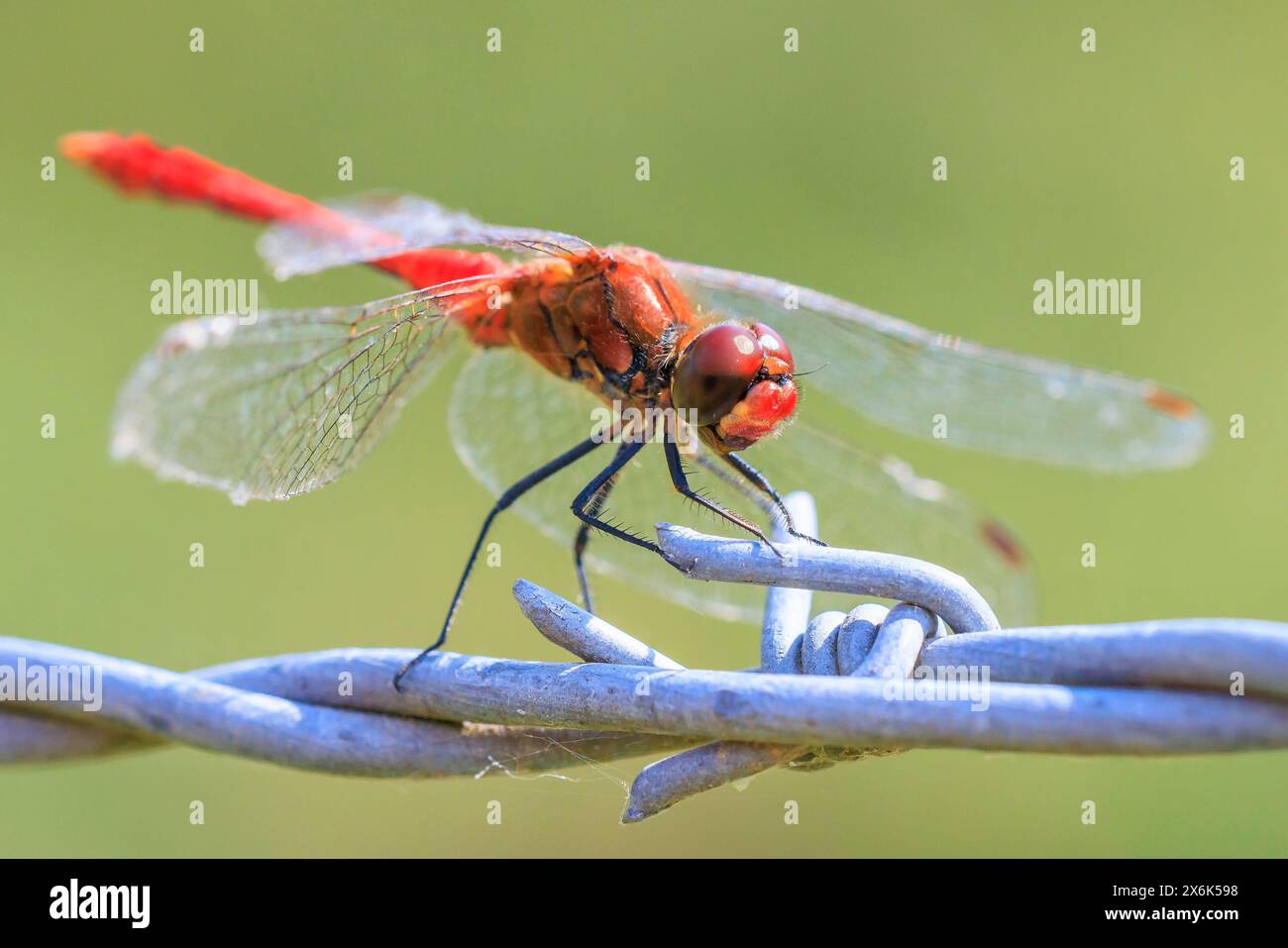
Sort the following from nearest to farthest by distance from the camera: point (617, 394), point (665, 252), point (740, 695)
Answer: point (740, 695)
point (617, 394)
point (665, 252)

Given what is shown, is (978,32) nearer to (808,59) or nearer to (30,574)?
(808,59)

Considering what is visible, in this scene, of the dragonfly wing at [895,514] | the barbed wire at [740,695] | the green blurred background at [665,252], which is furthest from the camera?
the green blurred background at [665,252]

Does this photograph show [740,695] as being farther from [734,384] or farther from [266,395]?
[266,395]

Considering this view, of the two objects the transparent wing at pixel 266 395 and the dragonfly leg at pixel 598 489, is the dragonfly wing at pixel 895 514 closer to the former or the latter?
the dragonfly leg at pixel 598 489

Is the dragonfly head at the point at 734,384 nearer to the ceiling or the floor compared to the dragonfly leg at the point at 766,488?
nearer to the ceiling

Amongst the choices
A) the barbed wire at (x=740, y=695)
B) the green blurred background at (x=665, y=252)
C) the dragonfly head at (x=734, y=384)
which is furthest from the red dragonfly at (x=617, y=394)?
the green blurred background at (x=665, y=252)

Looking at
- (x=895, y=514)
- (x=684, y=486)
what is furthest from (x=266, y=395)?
(x=895, y=514)

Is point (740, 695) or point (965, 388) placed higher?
point (965, 388)

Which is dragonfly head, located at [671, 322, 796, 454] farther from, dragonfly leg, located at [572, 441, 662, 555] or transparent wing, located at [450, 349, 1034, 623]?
transparent wing, located at [450, 349, 1034, 623]
